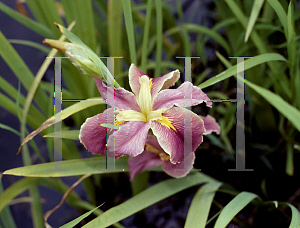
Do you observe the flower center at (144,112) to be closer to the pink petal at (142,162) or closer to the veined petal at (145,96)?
the veined petal at (145,96)

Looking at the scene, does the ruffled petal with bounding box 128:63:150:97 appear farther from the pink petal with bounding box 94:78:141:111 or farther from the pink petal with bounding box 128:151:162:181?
the pink petal with bounding box 128:151:162:181

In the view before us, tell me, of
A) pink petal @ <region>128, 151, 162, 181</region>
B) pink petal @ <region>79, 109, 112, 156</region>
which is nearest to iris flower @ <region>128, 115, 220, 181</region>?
pink petal @ <region>128, 151, 162, 181</region>

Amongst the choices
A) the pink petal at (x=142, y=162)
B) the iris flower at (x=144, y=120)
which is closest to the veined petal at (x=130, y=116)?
the iris flower at (x=144, y=120)

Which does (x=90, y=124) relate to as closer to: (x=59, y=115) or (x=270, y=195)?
(x=59, y=115)

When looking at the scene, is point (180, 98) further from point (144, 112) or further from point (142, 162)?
point (142, 162)

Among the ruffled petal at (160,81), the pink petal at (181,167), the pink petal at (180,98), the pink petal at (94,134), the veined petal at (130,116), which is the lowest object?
the pink petal at (181,167)
